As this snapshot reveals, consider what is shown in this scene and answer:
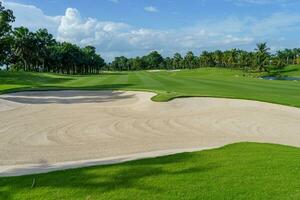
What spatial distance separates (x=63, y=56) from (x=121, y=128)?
95.9 meters

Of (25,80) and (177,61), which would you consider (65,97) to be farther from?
(177,61)

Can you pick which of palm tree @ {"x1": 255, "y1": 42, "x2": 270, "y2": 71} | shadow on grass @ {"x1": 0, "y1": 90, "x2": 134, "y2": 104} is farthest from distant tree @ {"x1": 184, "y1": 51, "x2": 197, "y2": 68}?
shadow on grass @ {"x1": 0, "y1": 90, "x2": 134, "y2": 104}

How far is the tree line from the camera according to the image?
268ft

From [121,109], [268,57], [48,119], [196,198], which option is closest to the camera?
[196,198]

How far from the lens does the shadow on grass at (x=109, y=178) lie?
580 cm

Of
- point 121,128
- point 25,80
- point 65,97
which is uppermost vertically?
point 25,80

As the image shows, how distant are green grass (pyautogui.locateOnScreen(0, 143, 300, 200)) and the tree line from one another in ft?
135

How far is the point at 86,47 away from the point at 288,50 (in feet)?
296

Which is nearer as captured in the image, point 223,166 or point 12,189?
point 12,189

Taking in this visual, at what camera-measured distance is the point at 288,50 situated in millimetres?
164625

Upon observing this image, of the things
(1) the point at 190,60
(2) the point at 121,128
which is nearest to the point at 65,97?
(2) the point at 121,128

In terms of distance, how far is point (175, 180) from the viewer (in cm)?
607

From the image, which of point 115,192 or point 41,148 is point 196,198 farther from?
point 41,148

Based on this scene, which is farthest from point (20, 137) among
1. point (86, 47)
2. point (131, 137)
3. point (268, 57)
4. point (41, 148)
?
point (86, 47)
